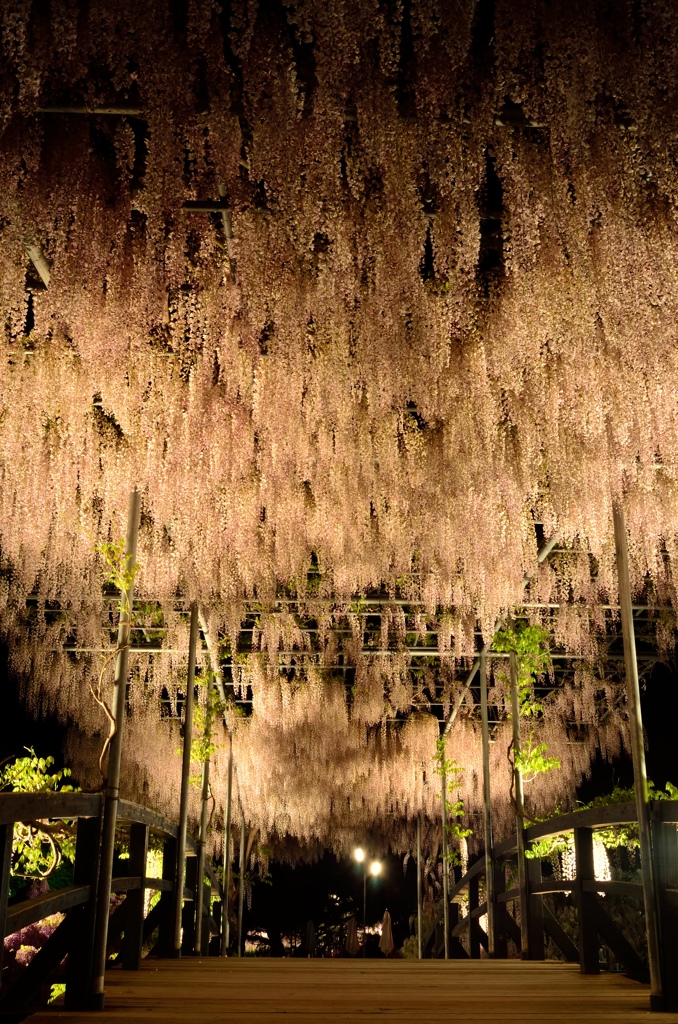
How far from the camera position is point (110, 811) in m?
3.29

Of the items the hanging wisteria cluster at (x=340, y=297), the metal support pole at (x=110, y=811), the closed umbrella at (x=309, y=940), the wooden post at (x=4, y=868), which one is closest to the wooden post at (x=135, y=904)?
the metal support pole at (x=110, y=811)

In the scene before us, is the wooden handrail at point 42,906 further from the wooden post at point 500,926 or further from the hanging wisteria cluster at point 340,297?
the wooden post at point 500,926

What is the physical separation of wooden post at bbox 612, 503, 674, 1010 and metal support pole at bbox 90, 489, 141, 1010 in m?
1.88

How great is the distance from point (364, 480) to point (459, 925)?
437 centimetres

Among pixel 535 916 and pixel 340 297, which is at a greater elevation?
pixel 340 297

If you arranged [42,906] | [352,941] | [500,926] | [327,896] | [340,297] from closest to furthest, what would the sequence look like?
[42,906] < [340,297] < [500,926] < [352,941] < [327,896]

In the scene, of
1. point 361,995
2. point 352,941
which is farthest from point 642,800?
point 352,941

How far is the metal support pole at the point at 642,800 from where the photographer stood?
3127 millimetres

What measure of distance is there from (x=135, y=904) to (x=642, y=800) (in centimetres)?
219

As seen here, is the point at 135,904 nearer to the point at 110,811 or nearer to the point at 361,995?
the point at 110,811

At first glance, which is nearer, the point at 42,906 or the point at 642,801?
the point at 42,906

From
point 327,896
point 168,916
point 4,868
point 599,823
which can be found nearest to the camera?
point 4,868

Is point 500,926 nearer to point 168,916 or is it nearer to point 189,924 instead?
point 189,924

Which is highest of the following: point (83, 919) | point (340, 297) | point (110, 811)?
point (340, 297)
